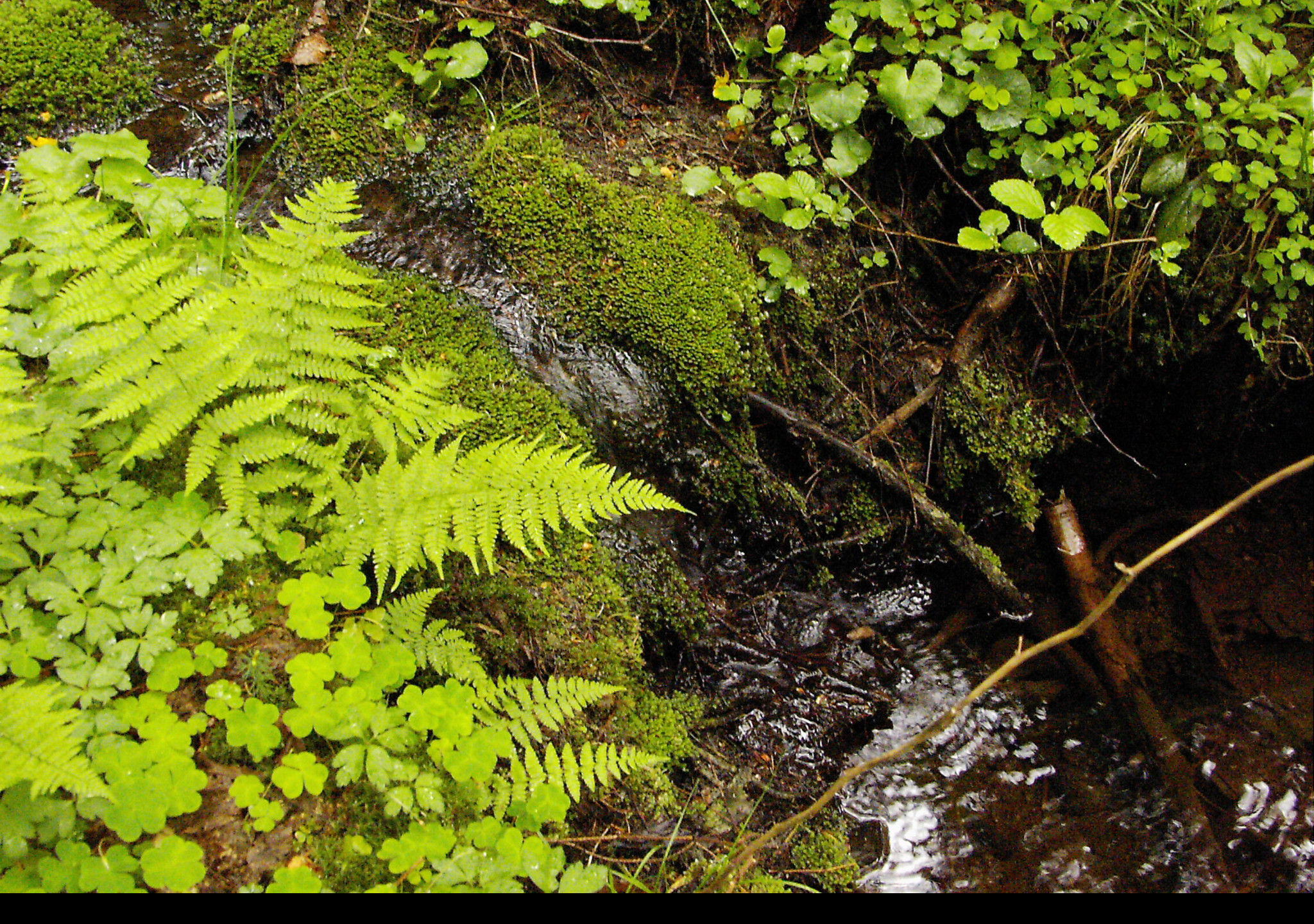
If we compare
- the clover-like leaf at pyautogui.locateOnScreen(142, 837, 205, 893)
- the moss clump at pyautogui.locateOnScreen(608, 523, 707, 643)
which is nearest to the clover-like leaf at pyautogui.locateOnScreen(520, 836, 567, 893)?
the clover-like leaf at pyautogui.locateOnScreen(142, 837, 205, 893)

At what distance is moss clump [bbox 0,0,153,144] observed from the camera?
3.36 m

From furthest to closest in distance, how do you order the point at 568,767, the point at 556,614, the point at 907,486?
the point at 907,486 → the point at 556,614 → the point at 568,767

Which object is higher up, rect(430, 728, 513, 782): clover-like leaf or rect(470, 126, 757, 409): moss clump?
rect(470, 126, 757, 409): moss clump

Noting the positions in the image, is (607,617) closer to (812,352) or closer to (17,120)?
(812,352)

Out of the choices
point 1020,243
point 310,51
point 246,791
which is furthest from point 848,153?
point 246,791

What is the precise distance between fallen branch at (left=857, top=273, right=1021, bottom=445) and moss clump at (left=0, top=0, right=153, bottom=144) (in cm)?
409

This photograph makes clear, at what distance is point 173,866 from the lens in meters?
1.82

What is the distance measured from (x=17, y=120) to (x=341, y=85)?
1.39 meters

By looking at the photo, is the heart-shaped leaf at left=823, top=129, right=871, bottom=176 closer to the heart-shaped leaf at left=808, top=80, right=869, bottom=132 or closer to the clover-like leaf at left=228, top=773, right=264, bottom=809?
the heart-shaped leaf at left=808, top=80, right=869, bottom=132

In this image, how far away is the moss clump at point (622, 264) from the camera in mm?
3510

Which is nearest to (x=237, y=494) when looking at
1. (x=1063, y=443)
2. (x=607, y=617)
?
(x=607, y=617)

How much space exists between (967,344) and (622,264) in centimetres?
196

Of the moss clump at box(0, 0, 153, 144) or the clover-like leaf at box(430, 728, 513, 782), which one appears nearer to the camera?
the clover-like leaf at box(430, 728, 513, 782)

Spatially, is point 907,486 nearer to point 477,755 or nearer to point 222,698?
point 477,755
